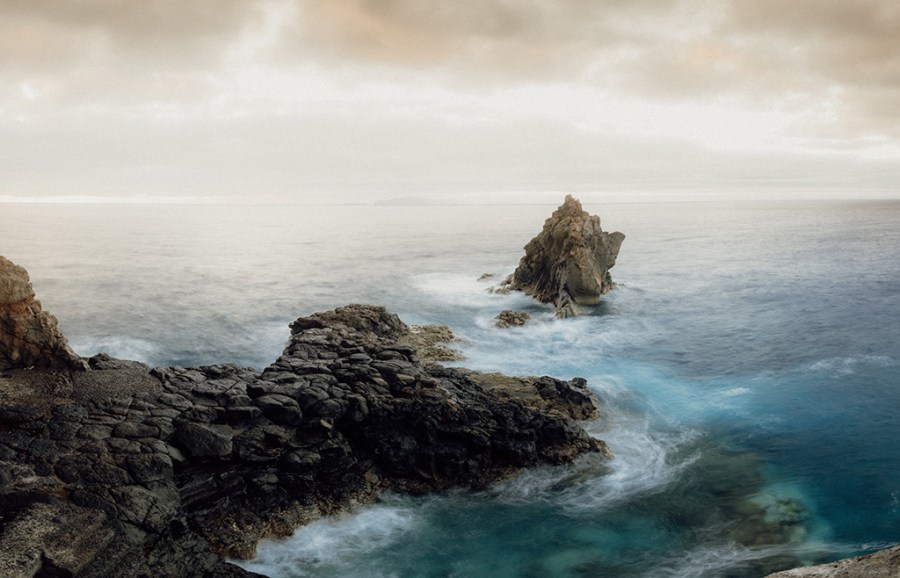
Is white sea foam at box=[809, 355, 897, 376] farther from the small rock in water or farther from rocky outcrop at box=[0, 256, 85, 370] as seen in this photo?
rocky outcrop at box=[0, 256, 85, 370]

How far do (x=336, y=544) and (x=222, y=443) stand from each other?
572cm

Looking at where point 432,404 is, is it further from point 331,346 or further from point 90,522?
point 90,522

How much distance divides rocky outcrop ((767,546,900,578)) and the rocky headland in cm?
1590

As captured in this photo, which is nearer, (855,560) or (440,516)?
(855,560)

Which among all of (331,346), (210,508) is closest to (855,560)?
(210,508)

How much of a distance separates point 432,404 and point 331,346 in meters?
Result: 7.85

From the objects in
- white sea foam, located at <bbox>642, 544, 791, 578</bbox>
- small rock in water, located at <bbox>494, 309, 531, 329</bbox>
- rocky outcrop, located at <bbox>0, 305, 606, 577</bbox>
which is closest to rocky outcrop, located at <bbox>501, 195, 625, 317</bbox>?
small rock in water, located at <bbox>494, 309, 531, 329</bbox>

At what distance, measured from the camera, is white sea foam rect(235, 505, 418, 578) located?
1953cm

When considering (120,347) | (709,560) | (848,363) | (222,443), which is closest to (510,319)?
(848,363)

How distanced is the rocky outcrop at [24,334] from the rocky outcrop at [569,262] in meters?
42.2

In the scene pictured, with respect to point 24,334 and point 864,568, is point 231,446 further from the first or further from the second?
point 864,568

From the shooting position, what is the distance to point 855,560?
8.91 m

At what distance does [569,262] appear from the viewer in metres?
58.4

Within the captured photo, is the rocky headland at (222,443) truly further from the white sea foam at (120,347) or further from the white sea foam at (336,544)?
the white sea foam at (120,347)
